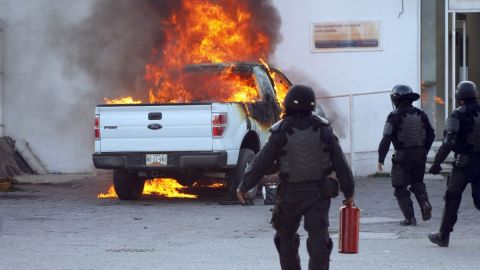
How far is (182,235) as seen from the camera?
35.9ft

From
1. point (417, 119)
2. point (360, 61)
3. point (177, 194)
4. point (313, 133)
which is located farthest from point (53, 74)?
point (313, 133)

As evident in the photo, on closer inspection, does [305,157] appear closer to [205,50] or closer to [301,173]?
[301,173]

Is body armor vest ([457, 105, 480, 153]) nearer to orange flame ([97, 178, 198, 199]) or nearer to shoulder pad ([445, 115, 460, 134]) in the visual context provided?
shoulder pad ([445, 115, 460, 134])

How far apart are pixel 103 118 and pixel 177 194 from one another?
7.83 feet

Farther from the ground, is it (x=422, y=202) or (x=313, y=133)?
(x=313, y=133)

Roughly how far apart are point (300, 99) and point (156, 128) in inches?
256

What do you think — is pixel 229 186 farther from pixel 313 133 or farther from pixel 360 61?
pixel 313 133

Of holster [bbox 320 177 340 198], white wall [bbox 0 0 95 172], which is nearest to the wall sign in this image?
white wall [bbox 0 0 95 172]

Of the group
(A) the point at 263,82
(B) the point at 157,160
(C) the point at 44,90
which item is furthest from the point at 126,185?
(C) the point at 44,90

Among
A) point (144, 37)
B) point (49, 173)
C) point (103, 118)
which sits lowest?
point (49, 173)

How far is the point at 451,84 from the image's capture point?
62.3 feet

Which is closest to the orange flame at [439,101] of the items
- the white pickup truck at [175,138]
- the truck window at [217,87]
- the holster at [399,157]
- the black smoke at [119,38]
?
the black smoke at [119,38]

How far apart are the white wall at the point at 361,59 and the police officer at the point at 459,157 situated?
8.45 meters

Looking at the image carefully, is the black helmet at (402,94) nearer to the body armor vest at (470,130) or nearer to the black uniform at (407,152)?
the black uniform at (407,152)
